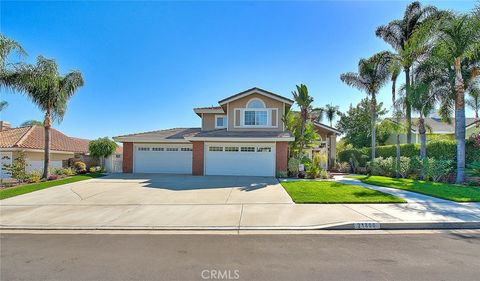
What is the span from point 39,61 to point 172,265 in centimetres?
1729

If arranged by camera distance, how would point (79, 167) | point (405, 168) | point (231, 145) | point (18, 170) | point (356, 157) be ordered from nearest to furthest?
point (18, 170) < point (405, 168) < point (231, 145) < point (79, 167) < point (356, 157)

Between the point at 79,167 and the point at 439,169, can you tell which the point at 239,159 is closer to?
the point at 439,169

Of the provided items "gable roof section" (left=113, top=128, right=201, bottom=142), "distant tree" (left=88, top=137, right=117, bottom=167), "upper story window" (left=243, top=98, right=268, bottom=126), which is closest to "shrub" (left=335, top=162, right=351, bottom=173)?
"upper story window" (left=243, top=98, right=268, bottom=126)

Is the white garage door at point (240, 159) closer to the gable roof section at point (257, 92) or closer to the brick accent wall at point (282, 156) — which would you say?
the brick accent wall at point (282, 156)

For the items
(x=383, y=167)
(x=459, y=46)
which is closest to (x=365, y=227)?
(x=459, y=46)

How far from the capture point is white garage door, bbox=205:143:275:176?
1864 cm

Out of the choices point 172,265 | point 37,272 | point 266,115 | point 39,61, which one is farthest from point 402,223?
point 39,61

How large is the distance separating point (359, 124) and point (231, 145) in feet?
79.2

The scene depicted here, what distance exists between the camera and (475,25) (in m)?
14.3

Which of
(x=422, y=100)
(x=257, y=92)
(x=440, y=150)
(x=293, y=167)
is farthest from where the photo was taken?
(x=257, y=92)

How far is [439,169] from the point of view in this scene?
52.7ft

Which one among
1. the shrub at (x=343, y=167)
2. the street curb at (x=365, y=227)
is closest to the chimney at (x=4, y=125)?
the street curb at (x=365, y=227)

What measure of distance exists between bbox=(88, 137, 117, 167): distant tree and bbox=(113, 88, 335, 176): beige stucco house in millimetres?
3081

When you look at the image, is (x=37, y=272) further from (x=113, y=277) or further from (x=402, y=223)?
(x=402, y=223)
